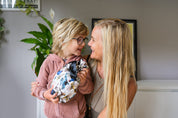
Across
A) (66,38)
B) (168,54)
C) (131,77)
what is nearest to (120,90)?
(131,77)

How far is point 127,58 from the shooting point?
0.87 metres

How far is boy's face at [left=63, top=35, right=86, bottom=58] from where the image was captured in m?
0.87

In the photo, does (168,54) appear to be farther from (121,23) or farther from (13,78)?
(13,78)

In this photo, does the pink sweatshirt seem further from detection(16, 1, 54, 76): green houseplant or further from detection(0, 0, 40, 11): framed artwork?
detection(0, 0, 40, 11): framed artwork

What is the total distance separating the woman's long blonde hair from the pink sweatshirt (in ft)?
0.38

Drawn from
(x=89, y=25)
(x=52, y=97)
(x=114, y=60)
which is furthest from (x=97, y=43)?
(x=89, y=25)

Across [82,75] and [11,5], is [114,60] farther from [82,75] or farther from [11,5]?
[11,5]

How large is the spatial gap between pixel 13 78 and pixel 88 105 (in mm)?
1553

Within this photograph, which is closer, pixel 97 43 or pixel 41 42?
pixel 97 43

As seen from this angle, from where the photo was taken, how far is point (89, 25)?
6.86 ft

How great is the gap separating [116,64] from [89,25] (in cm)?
132

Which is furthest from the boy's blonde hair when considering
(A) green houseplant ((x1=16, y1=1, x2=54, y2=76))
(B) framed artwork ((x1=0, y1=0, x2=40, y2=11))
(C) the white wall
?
(B) framed artwork ((x1=0, y1=0, x2=40, y2=11))

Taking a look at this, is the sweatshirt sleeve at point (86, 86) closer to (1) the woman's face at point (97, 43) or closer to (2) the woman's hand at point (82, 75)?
(2) the woman's hand at point (82, 75)

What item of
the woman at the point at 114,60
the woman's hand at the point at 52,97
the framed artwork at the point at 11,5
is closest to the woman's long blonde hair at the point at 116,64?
the woman at the point at 114,60
